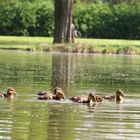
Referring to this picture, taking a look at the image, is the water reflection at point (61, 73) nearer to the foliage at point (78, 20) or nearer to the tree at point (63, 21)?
the tree at point (63, 21)

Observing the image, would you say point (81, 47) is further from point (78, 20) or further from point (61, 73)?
point (61, 73)

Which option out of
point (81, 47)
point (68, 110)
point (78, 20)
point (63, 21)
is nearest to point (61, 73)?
point (68, 110)

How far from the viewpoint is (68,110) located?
59.7 feet

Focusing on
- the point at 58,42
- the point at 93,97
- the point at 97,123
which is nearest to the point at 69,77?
the point at 93,97

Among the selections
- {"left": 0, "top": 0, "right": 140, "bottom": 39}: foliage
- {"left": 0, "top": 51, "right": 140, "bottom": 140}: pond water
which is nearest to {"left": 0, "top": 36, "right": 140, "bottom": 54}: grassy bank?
{"left": 0, "top": 0, "right": 140, "bottom": 39}: foliage

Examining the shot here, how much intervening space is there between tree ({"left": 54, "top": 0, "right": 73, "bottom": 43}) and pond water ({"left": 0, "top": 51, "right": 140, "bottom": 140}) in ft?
79.0

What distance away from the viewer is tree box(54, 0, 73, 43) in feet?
187

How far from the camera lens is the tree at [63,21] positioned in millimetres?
57062

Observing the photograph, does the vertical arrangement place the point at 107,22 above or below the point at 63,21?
below

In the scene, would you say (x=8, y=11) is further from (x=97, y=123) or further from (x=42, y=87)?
(x=97, y=123)

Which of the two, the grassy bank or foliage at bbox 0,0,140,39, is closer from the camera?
the grassy bank

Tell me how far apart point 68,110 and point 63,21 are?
129ft

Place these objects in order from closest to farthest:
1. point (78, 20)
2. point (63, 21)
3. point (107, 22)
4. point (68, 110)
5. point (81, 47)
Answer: point (68, 110) → point (81, 47) → point (63, 21) → point (107, 22) → point (78, 20)

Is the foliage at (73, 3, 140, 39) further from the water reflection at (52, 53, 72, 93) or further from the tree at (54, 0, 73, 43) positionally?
the water reflection at (52, 53, 72, 93)
